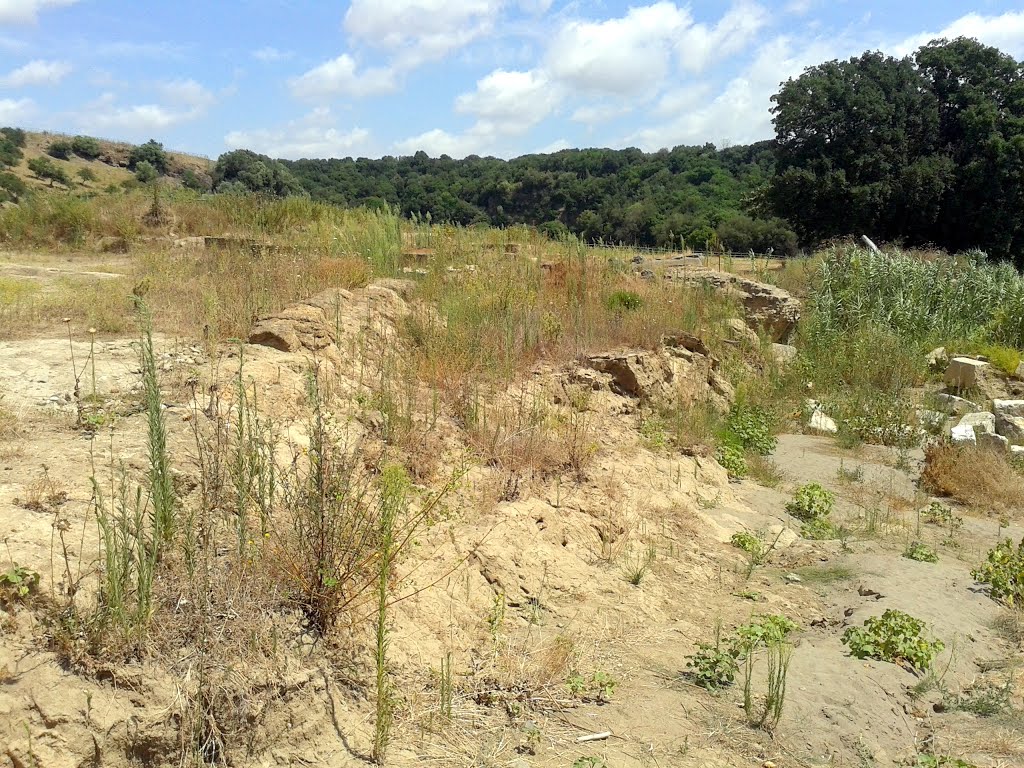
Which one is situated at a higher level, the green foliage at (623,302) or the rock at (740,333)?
the green foliage at (623,302)

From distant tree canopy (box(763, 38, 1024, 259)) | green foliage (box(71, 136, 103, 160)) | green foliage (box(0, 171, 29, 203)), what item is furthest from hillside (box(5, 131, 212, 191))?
distant tree canopy (box(763, 38, 1024, 259))

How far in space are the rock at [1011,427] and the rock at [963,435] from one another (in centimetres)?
43

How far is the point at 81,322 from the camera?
6.62 meters

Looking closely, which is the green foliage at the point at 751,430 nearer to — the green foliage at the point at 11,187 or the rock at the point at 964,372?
the rock at the point at 964,372

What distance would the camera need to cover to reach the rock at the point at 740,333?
34.3 feet

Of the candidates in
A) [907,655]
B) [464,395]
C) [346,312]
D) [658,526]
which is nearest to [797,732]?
[907,655]

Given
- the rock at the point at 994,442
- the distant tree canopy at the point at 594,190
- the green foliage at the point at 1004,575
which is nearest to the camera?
the green foliage at the point at 1004,575

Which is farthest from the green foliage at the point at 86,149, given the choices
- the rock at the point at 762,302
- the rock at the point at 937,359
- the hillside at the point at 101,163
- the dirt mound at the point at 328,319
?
the rock at the point at 937,359

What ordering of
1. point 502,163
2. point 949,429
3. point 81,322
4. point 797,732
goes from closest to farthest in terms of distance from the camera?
1. point 797,732
2. point 81,322
3. point 949,429
4. point 502,163

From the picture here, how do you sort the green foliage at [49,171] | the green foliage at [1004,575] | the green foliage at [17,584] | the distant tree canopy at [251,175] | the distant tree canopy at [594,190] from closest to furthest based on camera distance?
the green foliage at [17,584], the green foliage at [1004,575], the distant tree canopy at [251,175], the distant tree canopy at [594,190], the green foliage at [49,171]

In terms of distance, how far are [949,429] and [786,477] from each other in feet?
10.0

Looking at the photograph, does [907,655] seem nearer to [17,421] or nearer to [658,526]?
[658,526]

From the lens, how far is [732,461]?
7309 millimetres

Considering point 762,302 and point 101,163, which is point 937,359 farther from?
point 101,163
